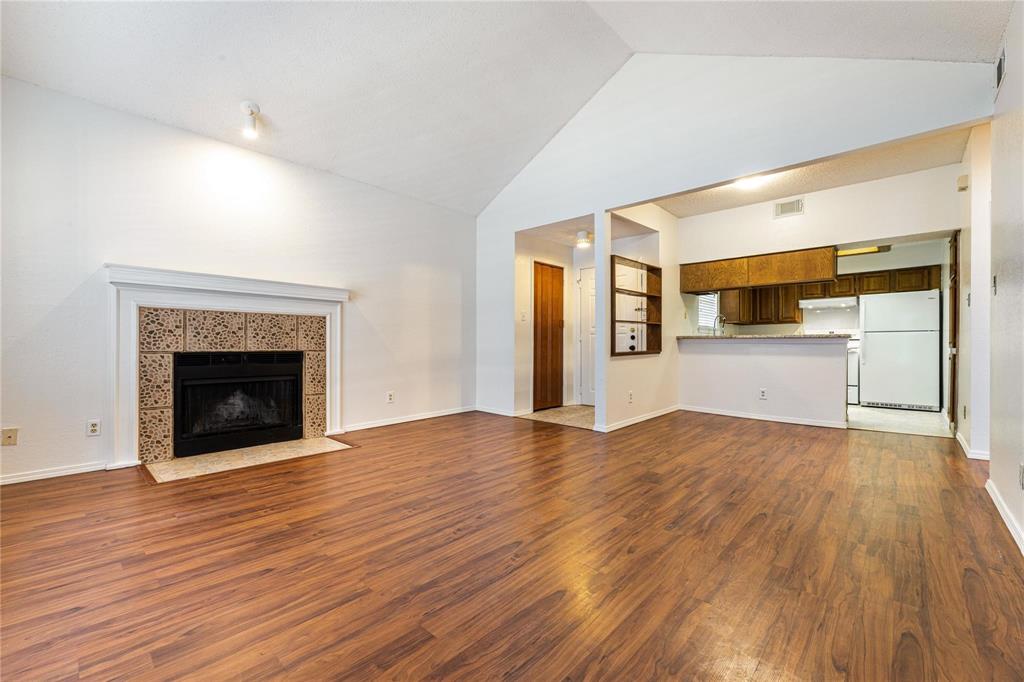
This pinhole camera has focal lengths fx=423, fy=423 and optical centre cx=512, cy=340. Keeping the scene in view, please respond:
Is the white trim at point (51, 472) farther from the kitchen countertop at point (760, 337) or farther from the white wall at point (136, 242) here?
the kitchen countertop at point (760, 337)

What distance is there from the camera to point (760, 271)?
5262 millimetres

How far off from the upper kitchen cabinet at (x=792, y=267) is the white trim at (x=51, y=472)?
6.66m

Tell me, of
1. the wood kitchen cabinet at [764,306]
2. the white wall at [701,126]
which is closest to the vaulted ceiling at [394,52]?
the white wall at [701,126]

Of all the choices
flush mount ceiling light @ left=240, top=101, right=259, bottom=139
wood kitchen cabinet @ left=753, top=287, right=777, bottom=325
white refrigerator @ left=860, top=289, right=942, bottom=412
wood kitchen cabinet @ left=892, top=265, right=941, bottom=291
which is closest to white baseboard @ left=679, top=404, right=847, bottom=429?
wood kitchen cabinet @ left=753, top=287, right=777, bottom=325

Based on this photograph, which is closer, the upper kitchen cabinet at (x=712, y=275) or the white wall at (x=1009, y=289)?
the white wall at (x=1009, y=289)

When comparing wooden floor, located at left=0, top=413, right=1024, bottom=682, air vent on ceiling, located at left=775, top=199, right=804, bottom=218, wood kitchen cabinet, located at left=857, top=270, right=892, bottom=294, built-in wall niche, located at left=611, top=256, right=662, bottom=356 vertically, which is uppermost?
air vent on ceiling, located at left=775, top=199, right=804, bottom=218

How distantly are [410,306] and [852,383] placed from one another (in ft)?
21.7

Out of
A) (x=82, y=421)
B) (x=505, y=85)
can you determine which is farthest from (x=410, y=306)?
(x=82, y=421)

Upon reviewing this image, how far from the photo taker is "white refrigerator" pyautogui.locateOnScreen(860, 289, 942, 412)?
570 centimetres

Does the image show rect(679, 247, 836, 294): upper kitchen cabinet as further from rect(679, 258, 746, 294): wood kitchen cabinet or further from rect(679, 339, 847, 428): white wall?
rect(679, 339, 847, 428): white wall

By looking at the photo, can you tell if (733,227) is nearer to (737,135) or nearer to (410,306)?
(737,135)

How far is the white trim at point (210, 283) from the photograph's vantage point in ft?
10.2

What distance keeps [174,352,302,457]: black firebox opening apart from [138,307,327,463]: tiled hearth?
0.06m

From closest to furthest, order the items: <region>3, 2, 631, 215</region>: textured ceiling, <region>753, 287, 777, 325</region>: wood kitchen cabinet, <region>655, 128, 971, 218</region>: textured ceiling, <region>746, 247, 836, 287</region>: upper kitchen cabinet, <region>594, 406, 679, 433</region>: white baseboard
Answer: <region>3, 2, 631, 215</region>: textured ceiling → <region>655, 128, 971, 218</region>: textured ceiling → <region>594, 406, 679, 433</region>: white baseboard → <region>746, 247, 836, 287</region>: upper kitchen cabinet → <region>753, 287, 777, 325</region>: wood kitchen cabinet
